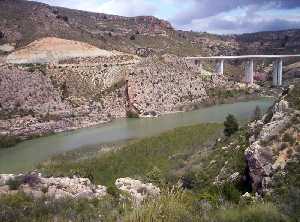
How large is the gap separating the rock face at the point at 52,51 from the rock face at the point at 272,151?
5997cm

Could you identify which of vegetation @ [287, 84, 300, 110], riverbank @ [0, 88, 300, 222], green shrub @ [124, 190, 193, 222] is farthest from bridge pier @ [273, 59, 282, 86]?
green shrub @ [124, 190, 193, 222]

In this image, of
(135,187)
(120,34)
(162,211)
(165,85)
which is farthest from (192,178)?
(120,34)

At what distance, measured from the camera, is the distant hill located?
9031 centimetres

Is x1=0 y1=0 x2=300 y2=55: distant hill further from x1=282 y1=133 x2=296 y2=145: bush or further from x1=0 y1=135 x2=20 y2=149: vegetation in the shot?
x1=282 y1=133 x2=296 y2=145: bush

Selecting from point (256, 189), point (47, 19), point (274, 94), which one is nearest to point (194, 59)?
point (274, 94)

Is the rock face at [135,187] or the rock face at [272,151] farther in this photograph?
the rock face at [135,187]

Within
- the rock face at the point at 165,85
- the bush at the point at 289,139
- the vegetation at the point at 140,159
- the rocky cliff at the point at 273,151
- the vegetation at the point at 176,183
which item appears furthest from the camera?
the rock face at the point at 165,85

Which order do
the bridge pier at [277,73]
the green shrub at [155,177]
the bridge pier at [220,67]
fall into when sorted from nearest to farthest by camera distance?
1. the green shrub at [155,177]
2. the bridge pier at [277,73]
3. the bridge pier at [220,67]

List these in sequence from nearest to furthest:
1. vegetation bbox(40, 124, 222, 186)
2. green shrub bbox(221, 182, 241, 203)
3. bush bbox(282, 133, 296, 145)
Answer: green shrub bbox(221, 182, 241, 203), bush bbox(282, 133, 296, 145), vegetation bbox(40, 124, 222, 186)

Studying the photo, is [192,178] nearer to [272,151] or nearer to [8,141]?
[272,151]

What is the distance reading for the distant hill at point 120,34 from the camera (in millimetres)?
90312

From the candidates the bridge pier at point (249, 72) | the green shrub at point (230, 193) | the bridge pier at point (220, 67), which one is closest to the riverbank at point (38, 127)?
the bridge pier at point (249, 72)

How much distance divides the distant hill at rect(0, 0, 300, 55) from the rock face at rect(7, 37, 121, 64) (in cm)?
331

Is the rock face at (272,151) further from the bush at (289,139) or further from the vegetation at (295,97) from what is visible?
the vegetation at (295,97)
